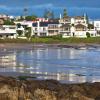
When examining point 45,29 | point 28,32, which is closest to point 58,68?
point 28,32

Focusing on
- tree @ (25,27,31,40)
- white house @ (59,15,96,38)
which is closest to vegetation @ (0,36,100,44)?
tree @ (25,27,31,40)

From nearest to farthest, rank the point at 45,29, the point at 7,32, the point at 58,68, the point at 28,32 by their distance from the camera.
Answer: the point at 58,68 < the point at 7,32 < the point at 28,32 < the point at 45,29

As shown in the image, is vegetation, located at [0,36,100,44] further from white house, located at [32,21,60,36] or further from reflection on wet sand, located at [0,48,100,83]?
reflection on wet sand, located at [0,48,100,83]

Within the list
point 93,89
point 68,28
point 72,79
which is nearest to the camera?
point 93,89

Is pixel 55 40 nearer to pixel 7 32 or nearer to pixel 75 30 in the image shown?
pixel 7 32

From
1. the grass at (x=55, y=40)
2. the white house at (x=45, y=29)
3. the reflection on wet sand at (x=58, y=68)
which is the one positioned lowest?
the grass at (x=55, y=40)

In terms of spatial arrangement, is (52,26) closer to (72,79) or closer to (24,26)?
(24,26)

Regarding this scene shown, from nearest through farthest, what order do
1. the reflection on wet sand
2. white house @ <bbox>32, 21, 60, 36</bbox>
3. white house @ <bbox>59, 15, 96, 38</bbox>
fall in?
the reflection on wet sand → white house @ <bbox>59, 15, 96, 38</bbox> → white house @ <bbox>32, 21, 60, 36</bbox>

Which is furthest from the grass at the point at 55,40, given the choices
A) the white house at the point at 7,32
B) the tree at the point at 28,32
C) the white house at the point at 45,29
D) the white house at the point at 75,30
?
the white house at the point at 45,29

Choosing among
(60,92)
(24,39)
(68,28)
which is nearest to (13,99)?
(60,92)

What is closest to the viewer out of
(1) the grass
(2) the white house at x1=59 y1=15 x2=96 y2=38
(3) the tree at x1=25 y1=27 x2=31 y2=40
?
(1) the grass

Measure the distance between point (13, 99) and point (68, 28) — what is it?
81899mm

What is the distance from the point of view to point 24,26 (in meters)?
95.1

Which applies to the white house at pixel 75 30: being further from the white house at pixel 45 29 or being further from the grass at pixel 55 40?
the grass at pixel 55 40
